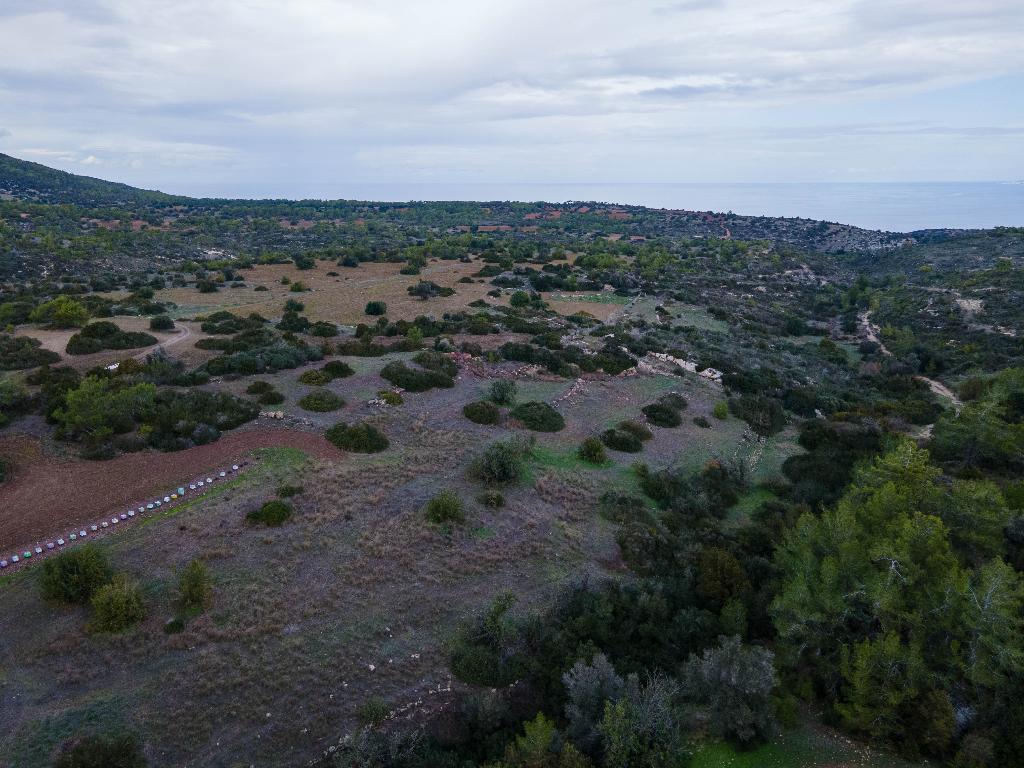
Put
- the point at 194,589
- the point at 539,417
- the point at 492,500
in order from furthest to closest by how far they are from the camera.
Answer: the point at 539,417 → the point at 492,500 → the point at 194,589

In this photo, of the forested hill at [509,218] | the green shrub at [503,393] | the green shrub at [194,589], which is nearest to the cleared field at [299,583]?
the green shrub at [194,589]

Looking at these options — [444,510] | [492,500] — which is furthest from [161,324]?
[492,500]

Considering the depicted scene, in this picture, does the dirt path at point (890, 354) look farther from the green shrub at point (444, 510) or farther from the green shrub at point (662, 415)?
the green shrub at point (444, 510)

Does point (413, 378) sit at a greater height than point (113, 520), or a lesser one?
greater

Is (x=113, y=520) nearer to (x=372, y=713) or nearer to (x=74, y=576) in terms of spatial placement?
(x=74, y=576)

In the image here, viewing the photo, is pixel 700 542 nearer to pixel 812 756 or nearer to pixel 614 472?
pixel 614 472

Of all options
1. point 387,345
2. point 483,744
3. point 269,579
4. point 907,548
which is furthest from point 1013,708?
point 387,345

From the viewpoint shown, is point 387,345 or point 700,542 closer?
point 700,542
